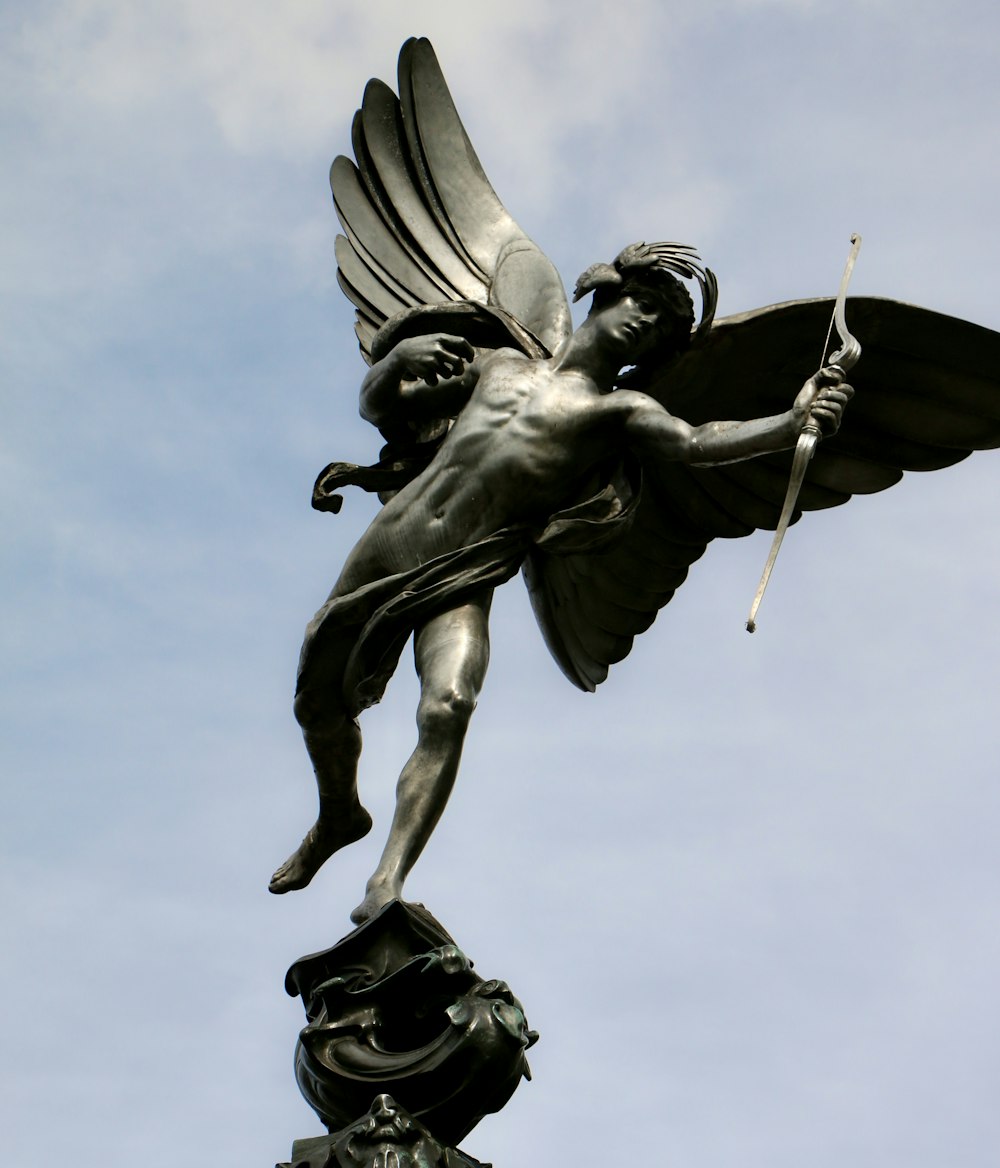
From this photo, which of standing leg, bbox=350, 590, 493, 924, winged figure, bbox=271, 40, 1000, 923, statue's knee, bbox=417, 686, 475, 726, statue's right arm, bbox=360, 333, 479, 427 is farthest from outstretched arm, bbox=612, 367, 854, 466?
statue's knee, bbox=417, 686, 475, 726

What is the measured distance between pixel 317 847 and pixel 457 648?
1117mm

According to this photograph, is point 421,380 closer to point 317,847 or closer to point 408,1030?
point 317,847

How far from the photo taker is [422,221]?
11.1 m

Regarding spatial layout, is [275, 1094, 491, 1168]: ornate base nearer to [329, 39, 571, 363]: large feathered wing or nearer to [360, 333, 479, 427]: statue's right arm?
[360, 333, 479, 427]: statue's right arm

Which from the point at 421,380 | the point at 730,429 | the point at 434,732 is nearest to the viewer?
the point at 434,732

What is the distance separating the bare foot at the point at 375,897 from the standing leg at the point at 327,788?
1.02 metres

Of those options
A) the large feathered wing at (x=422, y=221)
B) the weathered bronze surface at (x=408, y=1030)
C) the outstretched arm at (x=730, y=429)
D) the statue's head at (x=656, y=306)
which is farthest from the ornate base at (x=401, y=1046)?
the large feathered wing at (x=422, y=221)

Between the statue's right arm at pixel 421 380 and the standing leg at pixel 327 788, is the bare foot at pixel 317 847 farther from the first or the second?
the statue's right arm at pixel 421 380

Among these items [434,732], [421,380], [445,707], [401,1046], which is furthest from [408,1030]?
[421,380]

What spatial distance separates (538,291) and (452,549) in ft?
5.84

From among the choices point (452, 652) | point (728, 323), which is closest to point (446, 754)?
point (452, 652)

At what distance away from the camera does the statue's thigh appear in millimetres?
8742

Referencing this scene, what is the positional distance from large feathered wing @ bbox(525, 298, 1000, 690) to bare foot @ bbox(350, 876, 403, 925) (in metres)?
1.78

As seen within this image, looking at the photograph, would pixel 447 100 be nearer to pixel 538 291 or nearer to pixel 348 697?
pixel 538 291
